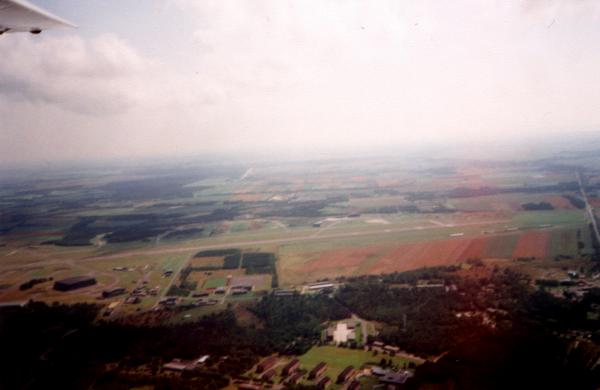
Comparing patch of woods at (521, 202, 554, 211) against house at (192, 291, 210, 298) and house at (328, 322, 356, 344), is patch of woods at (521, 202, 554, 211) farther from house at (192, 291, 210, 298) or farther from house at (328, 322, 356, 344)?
house at (192, 291, 210, 298)

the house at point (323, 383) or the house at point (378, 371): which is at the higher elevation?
the house at point (378, 371)

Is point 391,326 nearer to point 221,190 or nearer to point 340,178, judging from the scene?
point 221,190

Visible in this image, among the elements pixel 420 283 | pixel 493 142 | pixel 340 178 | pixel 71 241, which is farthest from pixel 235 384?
pixel 493 142

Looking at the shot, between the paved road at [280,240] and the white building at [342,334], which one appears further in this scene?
the paved road at [280,240]

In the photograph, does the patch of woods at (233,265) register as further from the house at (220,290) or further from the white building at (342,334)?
the white building at (342,334)

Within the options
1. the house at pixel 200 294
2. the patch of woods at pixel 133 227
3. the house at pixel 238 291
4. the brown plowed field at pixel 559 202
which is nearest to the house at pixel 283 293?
the house at pixel 238 291

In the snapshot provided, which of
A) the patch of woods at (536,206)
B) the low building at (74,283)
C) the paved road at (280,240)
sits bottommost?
the low building at (74,283)

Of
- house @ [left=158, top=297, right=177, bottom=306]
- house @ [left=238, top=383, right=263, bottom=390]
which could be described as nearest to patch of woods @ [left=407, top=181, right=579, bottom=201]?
house @ [left=158, top=297, right=177, bottom=306]


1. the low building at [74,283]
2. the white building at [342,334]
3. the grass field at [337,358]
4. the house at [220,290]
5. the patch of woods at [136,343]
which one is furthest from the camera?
the low building at [74,283]
